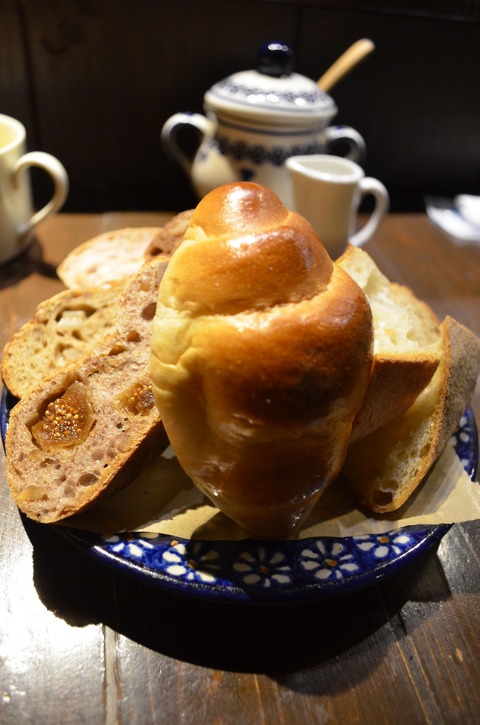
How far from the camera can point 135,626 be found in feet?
2.88

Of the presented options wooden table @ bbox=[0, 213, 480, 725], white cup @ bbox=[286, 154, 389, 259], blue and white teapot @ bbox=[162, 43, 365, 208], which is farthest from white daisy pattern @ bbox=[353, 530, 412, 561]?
blue and white teapot @ bbox=[162, 43, 365, 208]

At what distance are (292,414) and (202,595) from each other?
0.31 meters

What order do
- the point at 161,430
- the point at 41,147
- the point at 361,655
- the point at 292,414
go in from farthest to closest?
the point at 41,147 → the point at 161,430 → the point at 361,655 → the point at 292,414

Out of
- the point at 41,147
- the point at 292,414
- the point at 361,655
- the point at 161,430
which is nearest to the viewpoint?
the point at 292,414

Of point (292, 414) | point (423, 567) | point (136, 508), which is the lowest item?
point (423, 567)

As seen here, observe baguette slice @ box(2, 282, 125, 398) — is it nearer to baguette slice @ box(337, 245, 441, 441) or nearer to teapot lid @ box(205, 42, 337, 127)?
baguette slice @ box(337, 245, 441, 441)

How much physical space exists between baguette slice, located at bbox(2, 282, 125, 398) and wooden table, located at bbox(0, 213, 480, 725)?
29 centimetres

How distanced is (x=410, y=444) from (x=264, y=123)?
1244 mm

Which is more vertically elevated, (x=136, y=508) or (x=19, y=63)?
(x=19, y=63)

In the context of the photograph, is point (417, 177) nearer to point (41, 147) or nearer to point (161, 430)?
point (41, 147)

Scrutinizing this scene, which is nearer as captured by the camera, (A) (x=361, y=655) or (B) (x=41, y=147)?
(A) (x=361, y=655)

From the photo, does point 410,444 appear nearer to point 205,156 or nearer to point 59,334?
point 59,334

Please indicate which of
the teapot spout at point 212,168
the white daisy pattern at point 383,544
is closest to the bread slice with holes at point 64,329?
the white daisy pattern at point 383,544

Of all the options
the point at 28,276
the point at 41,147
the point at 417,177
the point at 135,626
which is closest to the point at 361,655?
the point at 135,626
